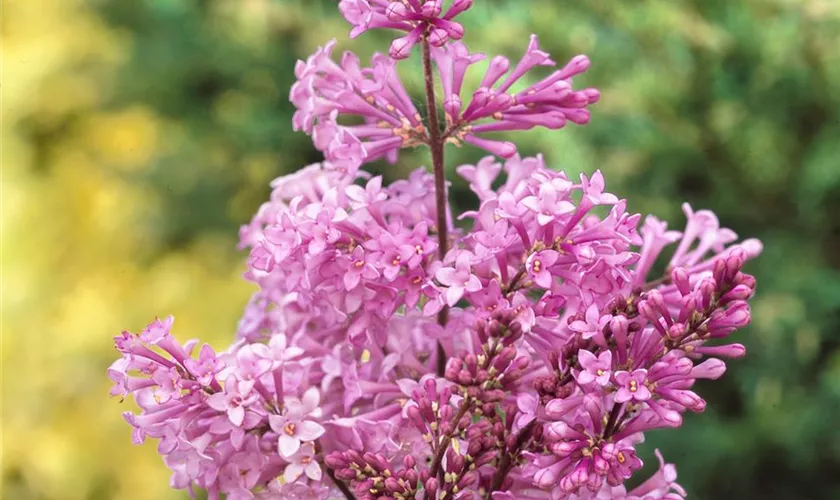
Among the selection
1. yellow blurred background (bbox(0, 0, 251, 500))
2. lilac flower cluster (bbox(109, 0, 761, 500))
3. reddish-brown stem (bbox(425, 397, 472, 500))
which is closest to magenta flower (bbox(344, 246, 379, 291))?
lilac flower cluster (bbox(109, 0, 761, 500))

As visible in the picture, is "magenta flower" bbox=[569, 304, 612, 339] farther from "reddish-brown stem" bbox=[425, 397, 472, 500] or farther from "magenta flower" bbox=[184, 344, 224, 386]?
"magenta flower" bbox=[184, 344, 224, 386]

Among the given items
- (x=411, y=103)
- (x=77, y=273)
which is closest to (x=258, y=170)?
(x=77, y=273)

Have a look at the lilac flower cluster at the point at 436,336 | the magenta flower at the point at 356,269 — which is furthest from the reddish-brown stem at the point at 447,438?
the magenta flower at the point at 356,269

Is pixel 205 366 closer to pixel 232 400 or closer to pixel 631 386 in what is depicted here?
pixel 232 400

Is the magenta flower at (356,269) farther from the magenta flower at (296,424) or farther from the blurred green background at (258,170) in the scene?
the blurred green background at (258,170)

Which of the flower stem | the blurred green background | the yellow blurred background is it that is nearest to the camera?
the flower stem

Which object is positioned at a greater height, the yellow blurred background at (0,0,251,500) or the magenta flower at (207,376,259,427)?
the magenta flower at (207,376,259,427)
